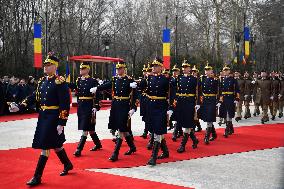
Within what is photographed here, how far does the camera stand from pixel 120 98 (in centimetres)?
837

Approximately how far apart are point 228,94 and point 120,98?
186 inches

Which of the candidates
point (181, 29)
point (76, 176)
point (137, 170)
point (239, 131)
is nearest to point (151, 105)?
point (137, 170)

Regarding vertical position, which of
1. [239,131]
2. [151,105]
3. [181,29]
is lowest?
[239,131]

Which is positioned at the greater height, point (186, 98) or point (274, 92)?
point (186, 98)

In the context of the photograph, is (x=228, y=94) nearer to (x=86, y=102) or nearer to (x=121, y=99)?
(x=121, y=99)

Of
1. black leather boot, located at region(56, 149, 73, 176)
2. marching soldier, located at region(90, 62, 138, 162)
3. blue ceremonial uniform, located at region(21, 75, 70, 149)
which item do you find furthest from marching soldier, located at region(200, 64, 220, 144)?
blue ceremonial uniform, located at region(21, 75, 70, 149)

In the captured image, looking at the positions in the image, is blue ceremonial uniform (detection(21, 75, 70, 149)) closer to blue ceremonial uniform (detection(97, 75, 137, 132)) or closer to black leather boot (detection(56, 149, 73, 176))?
black leather boot (detection(56, 149, 73, 176))

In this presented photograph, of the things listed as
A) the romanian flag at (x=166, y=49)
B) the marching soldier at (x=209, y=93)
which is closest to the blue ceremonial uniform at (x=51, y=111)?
the marching soldier at (x=209, y=93)

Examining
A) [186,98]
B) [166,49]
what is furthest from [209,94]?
[166,49]

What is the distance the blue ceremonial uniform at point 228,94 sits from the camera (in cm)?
1176

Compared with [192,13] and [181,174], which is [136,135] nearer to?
[181,174]

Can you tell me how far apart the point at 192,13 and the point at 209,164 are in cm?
3734

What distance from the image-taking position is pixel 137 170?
7.20 metres

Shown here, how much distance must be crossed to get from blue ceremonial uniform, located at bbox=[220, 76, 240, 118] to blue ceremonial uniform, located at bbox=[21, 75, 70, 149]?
6426 mm
